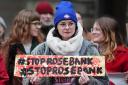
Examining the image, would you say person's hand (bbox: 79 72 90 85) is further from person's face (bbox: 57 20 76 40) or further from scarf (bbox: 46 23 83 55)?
person's face (bbox: 57 20 76 40)

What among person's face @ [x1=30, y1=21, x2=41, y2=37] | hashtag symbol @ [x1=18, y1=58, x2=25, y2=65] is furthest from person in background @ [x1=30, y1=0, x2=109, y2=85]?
person's face @ [x1=30, y1=21, x2=41, y2=37]

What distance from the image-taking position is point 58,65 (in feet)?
27.2

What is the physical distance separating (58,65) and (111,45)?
1.39 m

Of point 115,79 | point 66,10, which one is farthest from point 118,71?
point 66,10

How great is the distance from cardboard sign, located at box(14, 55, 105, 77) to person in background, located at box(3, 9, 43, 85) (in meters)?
1.36

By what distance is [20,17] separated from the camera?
9.91 meters

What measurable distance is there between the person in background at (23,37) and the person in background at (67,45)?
1.38 m

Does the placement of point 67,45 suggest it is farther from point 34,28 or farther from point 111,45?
point 34,28

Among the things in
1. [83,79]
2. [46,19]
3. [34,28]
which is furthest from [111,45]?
[46,19]

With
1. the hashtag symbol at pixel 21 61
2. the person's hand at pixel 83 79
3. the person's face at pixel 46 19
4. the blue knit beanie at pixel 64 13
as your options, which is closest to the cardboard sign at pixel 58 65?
the hashtag symbol at pixel 21 61

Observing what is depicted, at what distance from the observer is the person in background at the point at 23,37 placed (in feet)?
31.8

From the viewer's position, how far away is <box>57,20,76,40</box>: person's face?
27.0ft

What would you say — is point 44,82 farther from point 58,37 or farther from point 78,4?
point 78,4

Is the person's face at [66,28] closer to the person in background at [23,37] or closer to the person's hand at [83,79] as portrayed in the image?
the person's hand at [83,79]
